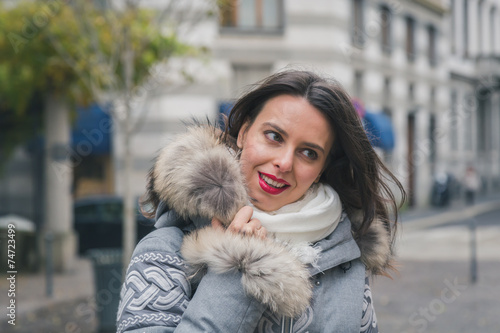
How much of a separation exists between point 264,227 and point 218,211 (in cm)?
16

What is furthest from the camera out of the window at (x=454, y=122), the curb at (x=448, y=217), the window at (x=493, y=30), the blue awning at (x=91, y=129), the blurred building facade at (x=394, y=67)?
the window at (x=493, y=30)

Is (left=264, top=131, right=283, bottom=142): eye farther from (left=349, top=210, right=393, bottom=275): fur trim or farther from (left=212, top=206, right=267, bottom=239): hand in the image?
(left=349, top=210, right=393, bottom=275): fur trim

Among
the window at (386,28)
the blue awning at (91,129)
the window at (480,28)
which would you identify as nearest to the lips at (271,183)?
the blue awning at (91,129)

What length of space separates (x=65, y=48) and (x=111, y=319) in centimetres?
457

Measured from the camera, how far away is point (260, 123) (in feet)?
6.55

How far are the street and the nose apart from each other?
393cm

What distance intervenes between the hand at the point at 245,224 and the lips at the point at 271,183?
123 mm

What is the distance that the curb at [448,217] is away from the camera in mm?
18967

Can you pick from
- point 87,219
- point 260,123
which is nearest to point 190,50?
point 87,219

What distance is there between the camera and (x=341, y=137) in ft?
6.84

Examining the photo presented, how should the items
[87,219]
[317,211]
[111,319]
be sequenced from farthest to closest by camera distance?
1. [87,219]
2. [111,319]
3. [317,211]

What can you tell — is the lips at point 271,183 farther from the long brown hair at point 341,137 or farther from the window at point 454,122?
the window at point 454,122

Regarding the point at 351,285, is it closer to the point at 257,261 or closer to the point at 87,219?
the point at 257,261

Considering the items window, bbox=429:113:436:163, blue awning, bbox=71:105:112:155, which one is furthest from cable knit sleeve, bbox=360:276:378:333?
window, bbox=429:113:436:163
